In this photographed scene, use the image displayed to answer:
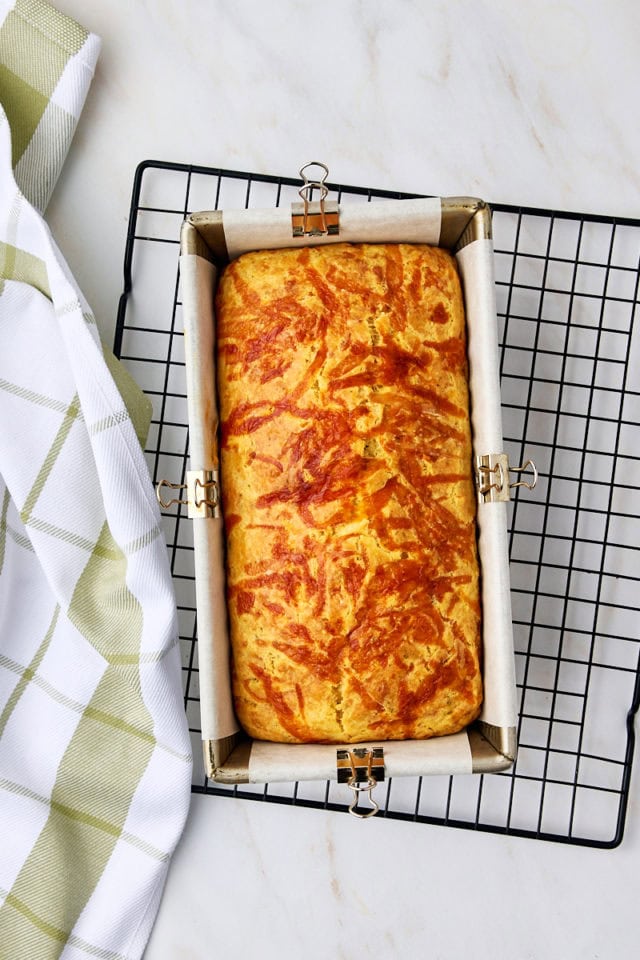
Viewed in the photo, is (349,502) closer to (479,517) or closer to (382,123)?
(479,517)

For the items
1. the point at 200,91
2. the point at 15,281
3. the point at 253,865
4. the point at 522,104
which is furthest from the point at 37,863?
the point at 522,104

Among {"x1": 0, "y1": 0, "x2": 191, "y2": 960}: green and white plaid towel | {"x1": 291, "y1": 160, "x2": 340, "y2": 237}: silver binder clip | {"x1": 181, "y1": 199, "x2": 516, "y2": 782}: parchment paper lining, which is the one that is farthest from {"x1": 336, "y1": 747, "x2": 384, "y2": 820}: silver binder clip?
{"x1": 291, "y1": 160, "x2": 340, "y2": 237}: silver binder clip

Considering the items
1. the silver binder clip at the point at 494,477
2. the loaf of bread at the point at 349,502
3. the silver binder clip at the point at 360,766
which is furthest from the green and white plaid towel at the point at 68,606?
the silver binder clip at the point at 494,477

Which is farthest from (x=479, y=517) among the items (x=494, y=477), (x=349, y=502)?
(x=349, y=502)

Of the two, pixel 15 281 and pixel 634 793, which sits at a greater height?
pixel 15 281

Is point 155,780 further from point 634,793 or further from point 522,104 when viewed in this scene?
point 522,104

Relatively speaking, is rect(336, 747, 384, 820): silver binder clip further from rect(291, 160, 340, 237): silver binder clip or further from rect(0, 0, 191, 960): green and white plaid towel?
rect(291, 160, 340, 237): silver binder clip

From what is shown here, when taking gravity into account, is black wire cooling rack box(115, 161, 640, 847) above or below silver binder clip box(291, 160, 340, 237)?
below
